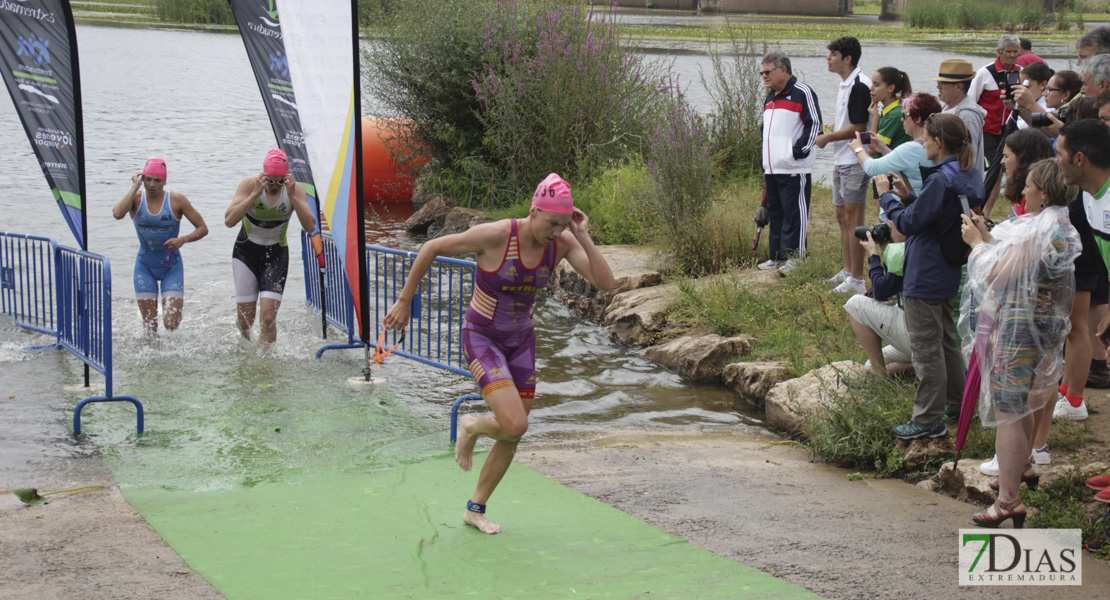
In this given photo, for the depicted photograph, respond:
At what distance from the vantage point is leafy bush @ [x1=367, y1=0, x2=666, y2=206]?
1368cm

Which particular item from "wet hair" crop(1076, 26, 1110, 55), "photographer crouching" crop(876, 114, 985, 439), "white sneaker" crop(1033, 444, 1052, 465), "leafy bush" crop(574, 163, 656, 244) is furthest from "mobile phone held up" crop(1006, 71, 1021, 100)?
"white sneaker" crop(1033, 444, 1052, 465)

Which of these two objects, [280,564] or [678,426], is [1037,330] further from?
[280,564]

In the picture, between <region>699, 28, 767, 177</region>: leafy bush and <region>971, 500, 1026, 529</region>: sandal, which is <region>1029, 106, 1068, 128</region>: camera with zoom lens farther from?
<region>699, 28, 767, 177</region>: leafy bush

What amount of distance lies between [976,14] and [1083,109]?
39.1 meters

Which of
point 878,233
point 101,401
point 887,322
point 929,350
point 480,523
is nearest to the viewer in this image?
point 480,523

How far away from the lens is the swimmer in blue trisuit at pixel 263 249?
8.23 meters

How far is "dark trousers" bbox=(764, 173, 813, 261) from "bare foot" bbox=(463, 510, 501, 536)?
5612mm

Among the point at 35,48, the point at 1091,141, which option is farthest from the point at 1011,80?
the point at 35,48

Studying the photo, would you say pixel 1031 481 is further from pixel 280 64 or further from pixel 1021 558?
pixel 280 64

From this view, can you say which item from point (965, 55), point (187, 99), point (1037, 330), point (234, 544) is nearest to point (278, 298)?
point (234, 544)

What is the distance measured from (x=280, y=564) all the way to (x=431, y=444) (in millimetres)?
2180

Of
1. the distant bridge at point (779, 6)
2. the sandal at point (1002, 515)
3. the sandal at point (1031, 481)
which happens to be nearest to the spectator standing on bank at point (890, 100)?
the sandal at point (1031, 481)

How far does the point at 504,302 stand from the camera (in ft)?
16.6

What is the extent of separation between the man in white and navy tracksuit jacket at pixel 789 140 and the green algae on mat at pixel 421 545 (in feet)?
16.0
